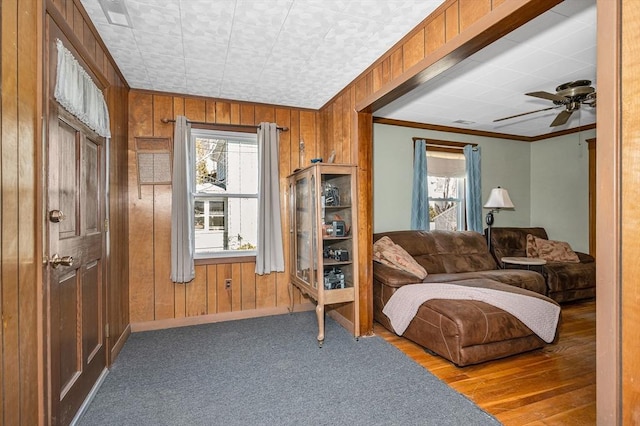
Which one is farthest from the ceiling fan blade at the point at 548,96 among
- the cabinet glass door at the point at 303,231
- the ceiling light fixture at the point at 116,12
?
the ceiling light fixture at the point at 116,12

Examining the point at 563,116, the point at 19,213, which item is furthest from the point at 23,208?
the point at 563,116

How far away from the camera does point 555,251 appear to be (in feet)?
15.7

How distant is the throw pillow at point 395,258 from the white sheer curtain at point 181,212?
2071 mm

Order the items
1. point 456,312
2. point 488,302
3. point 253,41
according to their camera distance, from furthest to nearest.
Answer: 1. point 488,302
2. point 456,312
3. point 253,41

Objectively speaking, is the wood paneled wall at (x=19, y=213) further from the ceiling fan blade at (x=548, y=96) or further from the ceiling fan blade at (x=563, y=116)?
the ceiling fan blade at (x=563, y=116)

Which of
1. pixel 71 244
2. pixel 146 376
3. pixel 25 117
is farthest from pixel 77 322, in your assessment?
pixel 25 117

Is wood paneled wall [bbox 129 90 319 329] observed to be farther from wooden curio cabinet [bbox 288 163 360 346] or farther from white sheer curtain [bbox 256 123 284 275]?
wooden curio cabinet [bbox 288 163 360 346]

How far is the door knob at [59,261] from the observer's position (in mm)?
1646

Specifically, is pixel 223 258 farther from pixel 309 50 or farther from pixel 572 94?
pixel 572 94

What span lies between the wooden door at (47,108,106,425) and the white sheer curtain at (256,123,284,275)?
1.62 metres

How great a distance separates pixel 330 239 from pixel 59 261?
6.94 ft

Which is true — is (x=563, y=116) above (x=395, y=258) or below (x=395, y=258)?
above

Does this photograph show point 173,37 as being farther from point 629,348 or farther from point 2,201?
point 629,348

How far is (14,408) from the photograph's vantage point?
1.30 metres
